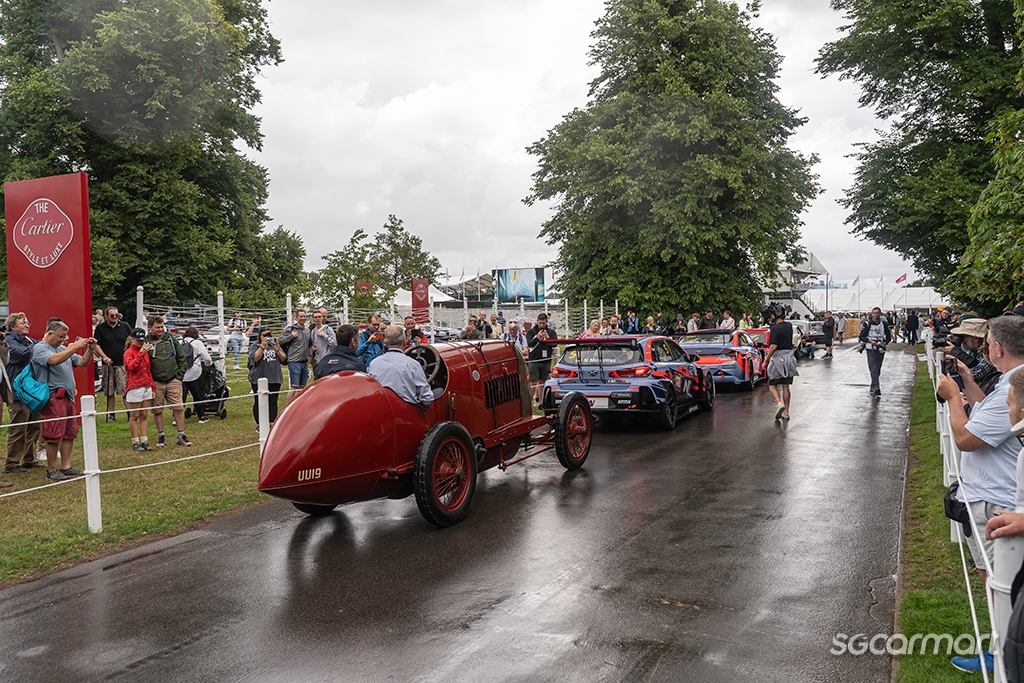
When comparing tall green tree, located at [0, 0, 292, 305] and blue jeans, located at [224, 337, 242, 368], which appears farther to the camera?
tall green tree, located at [0, 0, 292, 305]

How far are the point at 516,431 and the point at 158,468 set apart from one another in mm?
4668

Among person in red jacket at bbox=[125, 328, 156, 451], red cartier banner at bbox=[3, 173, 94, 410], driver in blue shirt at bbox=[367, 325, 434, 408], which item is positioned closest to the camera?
driver in blue shirt at bbox=[367, 325, 434, 408]

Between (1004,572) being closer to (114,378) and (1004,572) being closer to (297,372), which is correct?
(297,372)

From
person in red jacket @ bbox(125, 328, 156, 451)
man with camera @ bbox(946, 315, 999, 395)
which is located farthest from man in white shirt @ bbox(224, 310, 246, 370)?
man with camera @ bbox(946, 315, 999, 395)

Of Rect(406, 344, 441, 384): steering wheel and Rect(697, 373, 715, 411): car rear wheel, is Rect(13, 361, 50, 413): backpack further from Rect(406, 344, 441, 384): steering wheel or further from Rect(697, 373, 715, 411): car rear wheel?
Rect(697, 373, 715, 411): car rear wheel

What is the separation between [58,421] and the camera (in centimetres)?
862

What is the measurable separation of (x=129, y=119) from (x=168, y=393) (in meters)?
18.4

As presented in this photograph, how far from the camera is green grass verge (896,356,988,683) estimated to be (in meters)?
3.92

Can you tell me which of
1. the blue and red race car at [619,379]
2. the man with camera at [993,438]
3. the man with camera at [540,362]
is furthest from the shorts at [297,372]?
the man with camera at [993,438]

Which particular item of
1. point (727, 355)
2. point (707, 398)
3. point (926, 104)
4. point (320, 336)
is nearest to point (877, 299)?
point (926, 104)

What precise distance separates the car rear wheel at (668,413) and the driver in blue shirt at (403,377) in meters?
6.13

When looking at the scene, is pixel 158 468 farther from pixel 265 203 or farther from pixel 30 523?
pixel 265 203

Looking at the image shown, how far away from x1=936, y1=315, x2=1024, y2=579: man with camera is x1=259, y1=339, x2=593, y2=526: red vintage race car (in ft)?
13.2

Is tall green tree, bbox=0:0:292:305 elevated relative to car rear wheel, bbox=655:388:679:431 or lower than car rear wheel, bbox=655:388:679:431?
elevated
